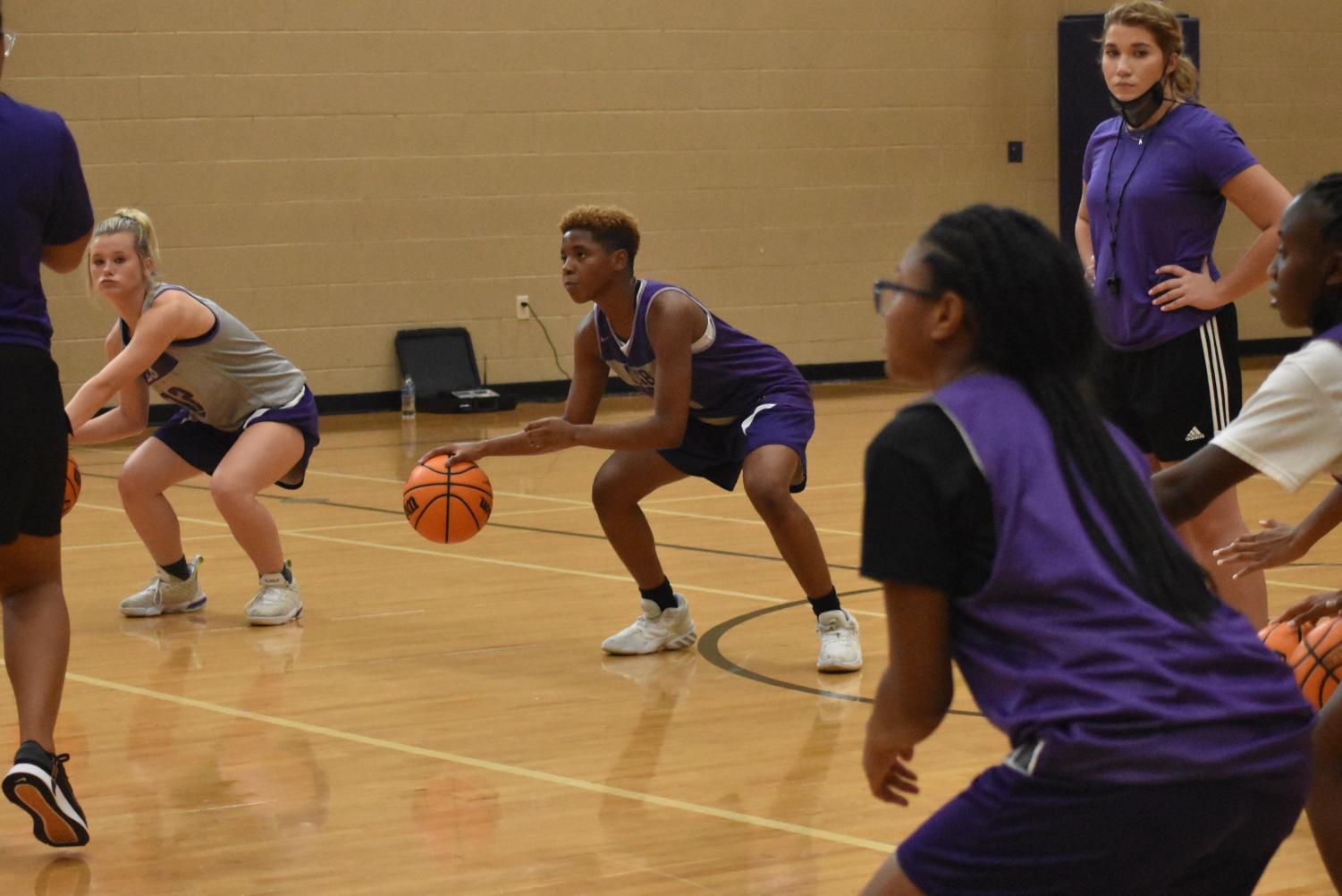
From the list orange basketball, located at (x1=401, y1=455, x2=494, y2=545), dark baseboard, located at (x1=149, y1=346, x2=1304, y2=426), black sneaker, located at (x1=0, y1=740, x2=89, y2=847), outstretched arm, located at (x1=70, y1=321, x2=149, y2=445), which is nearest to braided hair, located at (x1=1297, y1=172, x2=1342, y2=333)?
black sneaker, located at (x1=0, y1=740, x2=89, y2=847)

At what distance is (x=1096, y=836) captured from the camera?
167 centimetres

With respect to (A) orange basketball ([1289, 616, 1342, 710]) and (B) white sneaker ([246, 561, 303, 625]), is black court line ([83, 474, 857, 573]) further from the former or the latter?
(A) orange basketball ([1289, 616, 1342, 710])

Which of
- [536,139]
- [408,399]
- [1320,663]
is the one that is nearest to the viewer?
[1320,663]

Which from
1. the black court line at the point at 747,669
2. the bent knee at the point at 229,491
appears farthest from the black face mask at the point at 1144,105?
the bent knee at the point at 229,491

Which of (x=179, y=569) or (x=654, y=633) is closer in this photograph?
(x=654, y=633)

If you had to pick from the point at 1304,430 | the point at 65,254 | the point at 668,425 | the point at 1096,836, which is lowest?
the point at 668,425

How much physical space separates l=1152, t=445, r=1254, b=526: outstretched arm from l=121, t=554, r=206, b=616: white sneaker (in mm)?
3909

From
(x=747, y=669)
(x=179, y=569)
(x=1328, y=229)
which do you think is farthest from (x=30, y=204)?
(x=179, y=569)

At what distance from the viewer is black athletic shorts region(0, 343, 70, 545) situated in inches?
121

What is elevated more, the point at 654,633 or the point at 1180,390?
the point at 1180,390

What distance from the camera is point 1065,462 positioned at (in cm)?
174

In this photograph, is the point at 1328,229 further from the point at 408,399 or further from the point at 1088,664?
the point at 408,399

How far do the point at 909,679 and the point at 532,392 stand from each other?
34.0 feet

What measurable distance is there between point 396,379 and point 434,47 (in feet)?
6.89
